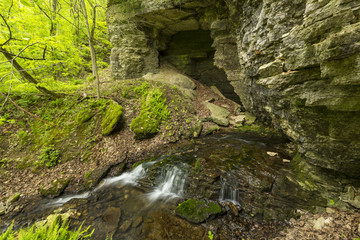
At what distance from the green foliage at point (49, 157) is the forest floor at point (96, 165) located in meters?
0.21

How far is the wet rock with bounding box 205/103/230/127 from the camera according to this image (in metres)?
9.42

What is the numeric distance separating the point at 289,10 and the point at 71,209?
29.3 ft

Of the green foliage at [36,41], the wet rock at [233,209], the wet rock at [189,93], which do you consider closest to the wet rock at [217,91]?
the wet rock at [189,93]

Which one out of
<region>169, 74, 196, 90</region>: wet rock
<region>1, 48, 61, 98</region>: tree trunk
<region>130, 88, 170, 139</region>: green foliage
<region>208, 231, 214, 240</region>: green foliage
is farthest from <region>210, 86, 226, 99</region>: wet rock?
<region>1, 48, 61, 98</region>: tree trunk

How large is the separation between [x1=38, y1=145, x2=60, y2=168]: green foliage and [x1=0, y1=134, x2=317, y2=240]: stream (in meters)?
1.56

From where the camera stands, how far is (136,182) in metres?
5.86

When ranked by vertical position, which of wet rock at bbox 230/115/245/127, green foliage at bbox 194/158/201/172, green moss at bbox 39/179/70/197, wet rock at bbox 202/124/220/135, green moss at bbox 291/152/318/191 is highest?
wet rock at bbox 230/115/245/127

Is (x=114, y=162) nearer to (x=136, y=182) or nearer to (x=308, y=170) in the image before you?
(x=136, y=182)

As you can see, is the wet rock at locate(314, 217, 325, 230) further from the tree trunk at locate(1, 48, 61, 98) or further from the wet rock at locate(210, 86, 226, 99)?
the tree trunk at locate(1, 48, 61, 98)

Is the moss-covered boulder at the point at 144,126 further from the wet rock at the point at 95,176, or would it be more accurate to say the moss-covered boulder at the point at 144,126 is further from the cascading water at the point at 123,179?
the wet rock at the point at 95,176

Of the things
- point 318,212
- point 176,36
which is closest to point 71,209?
point 318,212

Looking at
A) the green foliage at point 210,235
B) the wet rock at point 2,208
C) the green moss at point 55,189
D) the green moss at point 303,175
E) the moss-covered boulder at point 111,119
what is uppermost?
the moss-covered boulder at point 111,119

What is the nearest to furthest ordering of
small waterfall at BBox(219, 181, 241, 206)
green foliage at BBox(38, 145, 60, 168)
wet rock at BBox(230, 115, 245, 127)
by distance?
small waterfall at BBox(219, 181, 241, 206)
green foliage at BBox(38, 145, 60, 168)
wet rock at BBox(230, 115, 245, 127)

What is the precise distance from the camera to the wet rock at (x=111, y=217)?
13.8ft
